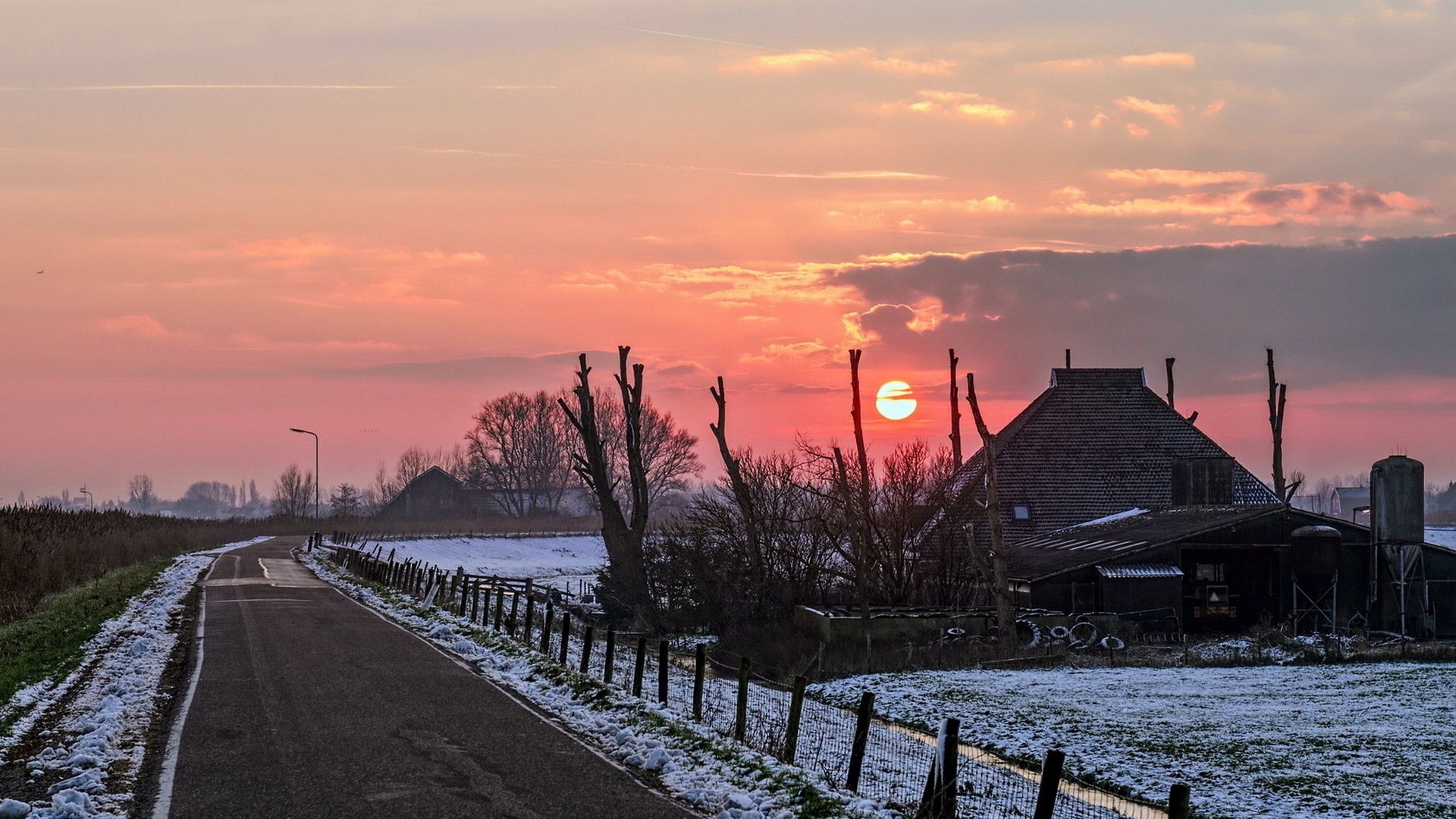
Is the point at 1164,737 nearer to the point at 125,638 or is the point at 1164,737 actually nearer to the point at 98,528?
the point at 125,638

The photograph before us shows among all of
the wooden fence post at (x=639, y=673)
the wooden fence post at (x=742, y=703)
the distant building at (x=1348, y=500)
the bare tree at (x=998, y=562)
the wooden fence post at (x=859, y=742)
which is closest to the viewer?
the wooden fence post at (x=859, y=742)

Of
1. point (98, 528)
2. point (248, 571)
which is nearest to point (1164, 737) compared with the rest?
point (248, 571)

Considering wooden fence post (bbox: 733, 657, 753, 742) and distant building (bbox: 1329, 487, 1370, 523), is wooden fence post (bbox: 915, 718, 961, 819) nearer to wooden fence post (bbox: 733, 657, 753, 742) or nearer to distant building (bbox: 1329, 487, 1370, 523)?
wooden fence post (bbox: 733, 657, 753, 742)

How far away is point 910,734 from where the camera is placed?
2098 cm

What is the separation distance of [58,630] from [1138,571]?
101ft

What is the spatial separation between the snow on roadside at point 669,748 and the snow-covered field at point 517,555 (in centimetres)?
5075

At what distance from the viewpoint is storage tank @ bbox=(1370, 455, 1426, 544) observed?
41.7 meters

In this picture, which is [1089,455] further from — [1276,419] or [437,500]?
[437,500]

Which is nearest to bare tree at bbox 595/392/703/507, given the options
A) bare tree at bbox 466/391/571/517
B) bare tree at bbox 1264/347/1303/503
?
bare tree at bbox 466/391/571/517

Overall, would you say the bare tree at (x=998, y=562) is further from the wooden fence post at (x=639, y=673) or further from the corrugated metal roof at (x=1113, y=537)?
Result: the wooden fence post at (x=639, y=673)

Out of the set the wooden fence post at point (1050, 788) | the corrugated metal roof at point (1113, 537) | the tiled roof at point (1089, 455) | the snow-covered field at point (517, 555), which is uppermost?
the tiled roof at point (1089, 455)

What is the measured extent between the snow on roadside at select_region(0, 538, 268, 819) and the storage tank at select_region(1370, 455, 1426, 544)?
37340mm

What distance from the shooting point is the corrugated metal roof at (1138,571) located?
3984 cm

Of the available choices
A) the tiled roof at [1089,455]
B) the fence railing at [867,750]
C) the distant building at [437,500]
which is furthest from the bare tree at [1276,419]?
the distant building at [437,500]
